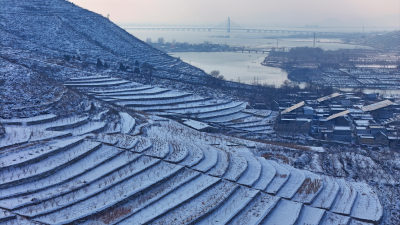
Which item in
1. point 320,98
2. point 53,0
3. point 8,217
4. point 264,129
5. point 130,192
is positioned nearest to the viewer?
point 8,217

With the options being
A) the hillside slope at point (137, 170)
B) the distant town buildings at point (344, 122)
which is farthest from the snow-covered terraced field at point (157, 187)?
the distant town buildings at point (344, 122)

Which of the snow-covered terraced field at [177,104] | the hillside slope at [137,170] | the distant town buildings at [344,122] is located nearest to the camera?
the hillside slope at [137,170]

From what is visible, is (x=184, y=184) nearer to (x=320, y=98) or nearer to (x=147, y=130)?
(x=147, y=130)

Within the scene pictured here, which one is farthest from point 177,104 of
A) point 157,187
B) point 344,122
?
point 157,187

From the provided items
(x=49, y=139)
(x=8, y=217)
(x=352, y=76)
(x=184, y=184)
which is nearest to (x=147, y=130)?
(x=49, y=139)

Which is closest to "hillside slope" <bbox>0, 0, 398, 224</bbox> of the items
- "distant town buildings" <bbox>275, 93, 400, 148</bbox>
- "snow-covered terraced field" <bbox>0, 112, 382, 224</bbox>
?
"snow-covered terraced field" <bbox>0, 112, 382, 224</bbox>

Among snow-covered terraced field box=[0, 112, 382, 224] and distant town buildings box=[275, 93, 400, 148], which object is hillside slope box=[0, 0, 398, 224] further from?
distant town buildings box=[275, 93, 400, 148]

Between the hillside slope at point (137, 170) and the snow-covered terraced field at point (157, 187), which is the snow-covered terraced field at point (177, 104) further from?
the snow-covered terraced field at point (157, 187)
